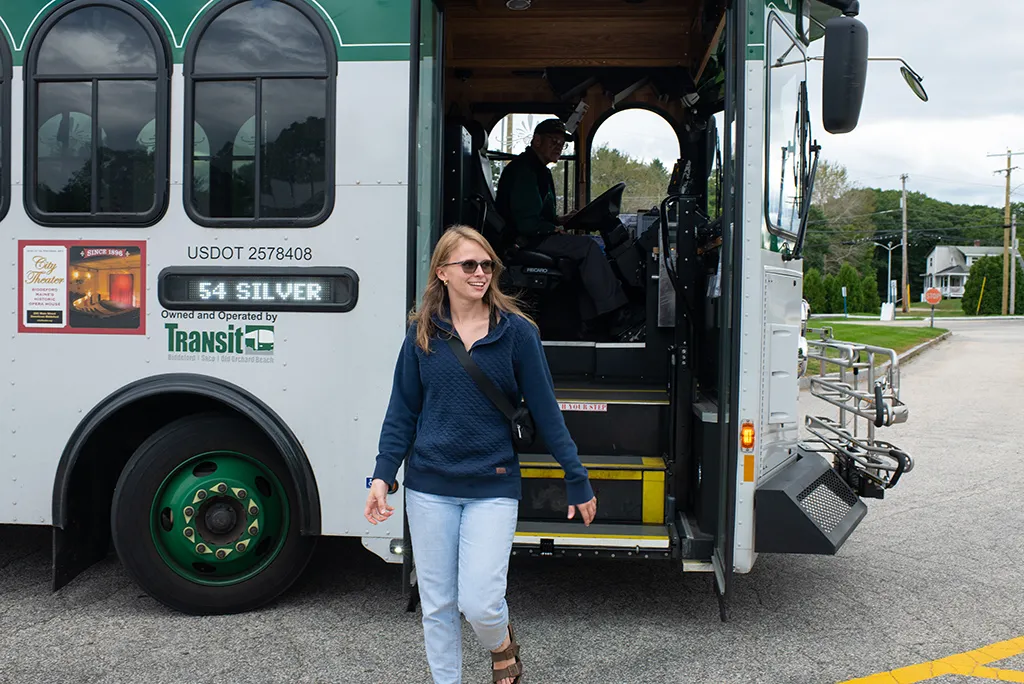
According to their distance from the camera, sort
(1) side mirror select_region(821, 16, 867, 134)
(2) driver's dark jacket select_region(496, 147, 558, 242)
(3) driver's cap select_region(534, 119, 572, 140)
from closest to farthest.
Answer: (1) side mirror select_region(821, 16, 867, 134) → (2) driver's dark jacket select_region(496, 147, 558, 242) → (3) driver's cap select_region(534, 119, 572, 140)

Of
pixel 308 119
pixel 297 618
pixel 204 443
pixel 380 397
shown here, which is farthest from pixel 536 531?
pixel 308 119

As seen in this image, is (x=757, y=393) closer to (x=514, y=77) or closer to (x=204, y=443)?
(x=204, y=443)

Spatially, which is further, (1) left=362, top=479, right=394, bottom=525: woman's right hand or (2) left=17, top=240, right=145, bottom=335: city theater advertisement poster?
(2) left=17, top=240, right=145, bottom=335: city theater advertisement poster

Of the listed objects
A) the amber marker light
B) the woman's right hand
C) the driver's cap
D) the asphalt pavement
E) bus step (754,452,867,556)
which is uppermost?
the driver's cap

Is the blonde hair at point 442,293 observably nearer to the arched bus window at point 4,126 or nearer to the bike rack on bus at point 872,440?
the bike rack on bus at point 872,440

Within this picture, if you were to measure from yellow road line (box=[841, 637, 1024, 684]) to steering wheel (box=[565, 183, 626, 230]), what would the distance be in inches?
132

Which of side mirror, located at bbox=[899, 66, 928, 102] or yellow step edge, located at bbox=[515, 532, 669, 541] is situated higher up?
side mirror, located at bbox=[899, 66, 928, 102]

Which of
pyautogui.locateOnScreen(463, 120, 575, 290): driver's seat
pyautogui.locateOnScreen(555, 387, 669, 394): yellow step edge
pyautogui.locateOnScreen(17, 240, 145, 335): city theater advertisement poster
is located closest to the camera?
pyautogui.locateOnScreen(17, 240, 145, 335): city theater advertisement poster

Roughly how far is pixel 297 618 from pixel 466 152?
115 inches

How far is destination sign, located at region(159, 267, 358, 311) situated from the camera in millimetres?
4105

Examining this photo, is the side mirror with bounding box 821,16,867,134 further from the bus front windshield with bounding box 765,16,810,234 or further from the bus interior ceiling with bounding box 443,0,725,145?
the bus interior ceiling with bounding box 443,0,725,145

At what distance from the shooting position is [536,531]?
13.8 ft

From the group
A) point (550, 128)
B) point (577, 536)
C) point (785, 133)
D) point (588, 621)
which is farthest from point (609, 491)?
point (550, 128)

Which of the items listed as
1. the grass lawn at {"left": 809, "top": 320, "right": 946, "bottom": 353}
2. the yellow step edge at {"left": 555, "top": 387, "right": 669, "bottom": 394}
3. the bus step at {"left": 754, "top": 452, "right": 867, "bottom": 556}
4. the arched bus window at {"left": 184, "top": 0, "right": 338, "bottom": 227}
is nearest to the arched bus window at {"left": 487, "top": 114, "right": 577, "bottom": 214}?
the yellow step edge at {"left": 555, "top": 387, "right": 669, "bottom": 394}
